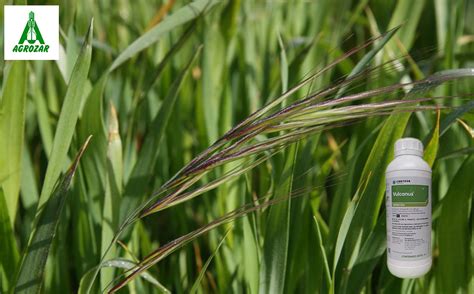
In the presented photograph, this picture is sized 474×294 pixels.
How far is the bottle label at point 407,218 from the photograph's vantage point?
0.62 metres

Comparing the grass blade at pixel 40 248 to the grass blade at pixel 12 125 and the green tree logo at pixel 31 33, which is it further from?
the green tree logo at pixel 31 33

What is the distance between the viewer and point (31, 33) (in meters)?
0.81

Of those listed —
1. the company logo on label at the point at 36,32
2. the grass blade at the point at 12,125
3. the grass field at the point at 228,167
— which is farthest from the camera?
the company logo on label at the point at 36,32

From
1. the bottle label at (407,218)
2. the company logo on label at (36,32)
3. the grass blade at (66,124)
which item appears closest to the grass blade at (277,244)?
the bottle label at (407,218)

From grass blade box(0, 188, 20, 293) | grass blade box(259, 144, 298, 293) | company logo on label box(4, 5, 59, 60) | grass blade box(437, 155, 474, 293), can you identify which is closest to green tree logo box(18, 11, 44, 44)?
company logo on label box(4, 5, 59, 60)

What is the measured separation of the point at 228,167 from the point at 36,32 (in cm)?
35

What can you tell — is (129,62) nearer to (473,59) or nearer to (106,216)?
(106,216)

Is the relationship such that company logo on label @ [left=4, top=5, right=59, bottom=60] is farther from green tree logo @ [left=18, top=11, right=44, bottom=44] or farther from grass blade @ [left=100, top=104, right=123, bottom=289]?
grass blade @ [left=100, top=104, right=123, bottom=289]

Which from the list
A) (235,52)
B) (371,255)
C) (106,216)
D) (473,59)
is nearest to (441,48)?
(473,59)

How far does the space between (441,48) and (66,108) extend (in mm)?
672

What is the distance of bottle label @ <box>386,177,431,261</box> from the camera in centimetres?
62

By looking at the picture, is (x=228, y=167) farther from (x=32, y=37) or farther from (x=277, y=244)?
(x=32, y=37)

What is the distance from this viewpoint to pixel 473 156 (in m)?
0.64

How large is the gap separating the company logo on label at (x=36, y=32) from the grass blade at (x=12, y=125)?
133mm
